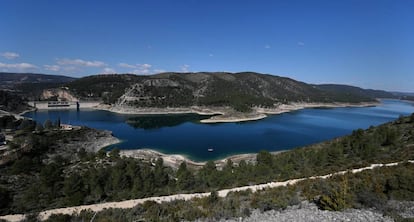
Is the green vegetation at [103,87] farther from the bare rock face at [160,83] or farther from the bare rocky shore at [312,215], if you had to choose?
the bare rocky shore at [312,215]

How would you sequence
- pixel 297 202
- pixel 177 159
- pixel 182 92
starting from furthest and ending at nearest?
pixel 182 92 < pixel 177 159 < pixel 297 202

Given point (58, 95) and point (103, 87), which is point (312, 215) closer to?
point (58, 95)

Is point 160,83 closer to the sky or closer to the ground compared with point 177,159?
closer to the sky

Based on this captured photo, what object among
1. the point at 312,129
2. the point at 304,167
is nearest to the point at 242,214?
the point at 304,167

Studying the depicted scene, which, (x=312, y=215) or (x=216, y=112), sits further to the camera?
(x=216, y=112)

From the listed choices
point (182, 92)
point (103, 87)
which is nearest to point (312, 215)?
point (182, 92)

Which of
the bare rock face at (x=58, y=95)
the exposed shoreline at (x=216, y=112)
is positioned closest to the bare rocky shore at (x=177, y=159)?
the exposed shoreline at (x=216, y=112)

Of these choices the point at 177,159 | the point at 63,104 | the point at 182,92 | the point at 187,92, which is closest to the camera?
the point at 177,159

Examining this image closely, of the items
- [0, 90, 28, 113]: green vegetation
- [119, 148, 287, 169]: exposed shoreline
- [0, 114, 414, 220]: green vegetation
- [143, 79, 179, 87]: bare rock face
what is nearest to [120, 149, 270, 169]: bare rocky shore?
[119, 148, 287, 169]: exposed shoreline
